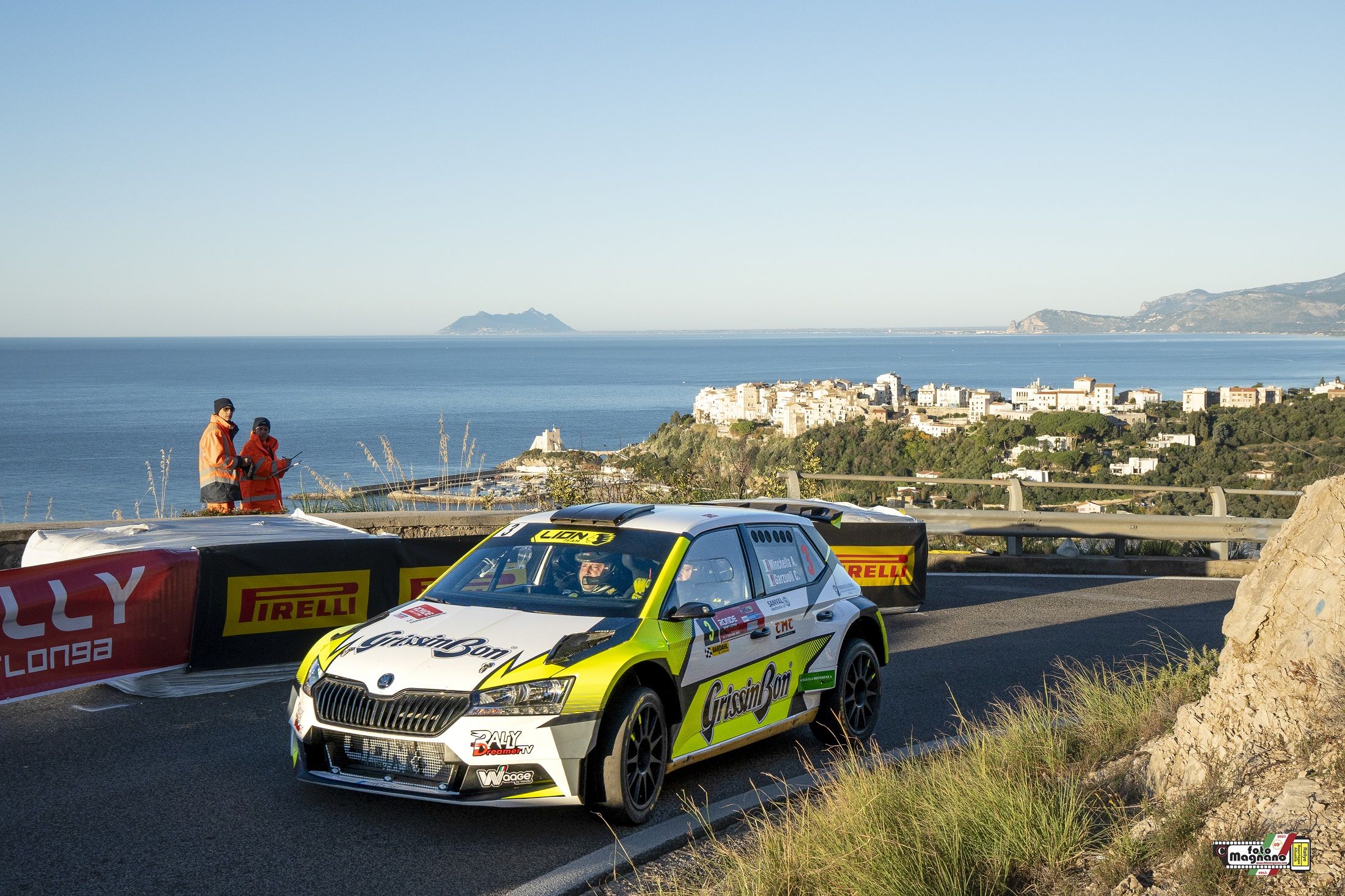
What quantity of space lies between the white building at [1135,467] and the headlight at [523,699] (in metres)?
20.1

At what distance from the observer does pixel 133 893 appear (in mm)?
5051

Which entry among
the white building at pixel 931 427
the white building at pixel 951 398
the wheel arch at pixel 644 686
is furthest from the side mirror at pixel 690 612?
the white building at pixel 951 398

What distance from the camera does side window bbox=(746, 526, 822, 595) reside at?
7.66 metres

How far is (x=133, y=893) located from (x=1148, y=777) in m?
4.53

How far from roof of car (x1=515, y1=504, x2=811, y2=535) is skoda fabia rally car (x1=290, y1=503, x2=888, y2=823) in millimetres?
23

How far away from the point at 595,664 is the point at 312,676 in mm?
1552

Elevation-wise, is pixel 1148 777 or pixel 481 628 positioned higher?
→ pixel 481 628

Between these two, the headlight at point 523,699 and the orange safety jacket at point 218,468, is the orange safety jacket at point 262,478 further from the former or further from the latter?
the headlight at point 523,699

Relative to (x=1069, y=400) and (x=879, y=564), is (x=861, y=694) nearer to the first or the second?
(x=879, y=564)

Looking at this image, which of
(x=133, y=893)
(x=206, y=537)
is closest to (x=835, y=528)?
(x=206, y=537)

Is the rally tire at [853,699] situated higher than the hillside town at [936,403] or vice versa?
the hillside town at [936,403]

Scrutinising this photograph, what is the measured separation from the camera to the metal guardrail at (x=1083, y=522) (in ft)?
52.5

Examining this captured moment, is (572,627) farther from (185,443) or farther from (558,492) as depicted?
(185,443)

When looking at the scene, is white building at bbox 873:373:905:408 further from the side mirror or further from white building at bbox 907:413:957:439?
the side mirror
